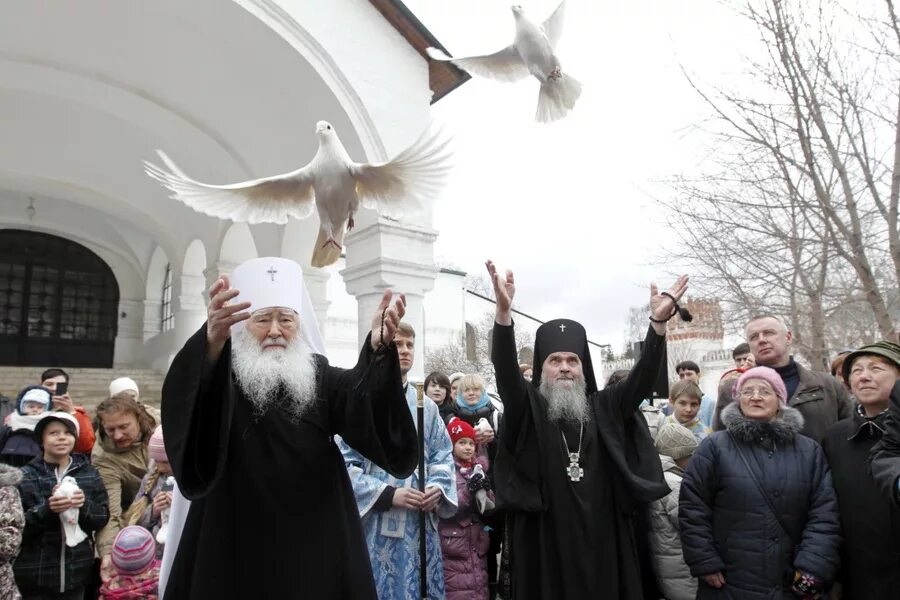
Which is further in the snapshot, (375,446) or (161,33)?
(161,33)

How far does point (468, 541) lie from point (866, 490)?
2.06 m

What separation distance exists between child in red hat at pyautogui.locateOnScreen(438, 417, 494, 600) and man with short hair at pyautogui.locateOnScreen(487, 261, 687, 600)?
1.59 feet

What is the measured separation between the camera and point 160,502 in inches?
136

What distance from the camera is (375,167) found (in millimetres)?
3096

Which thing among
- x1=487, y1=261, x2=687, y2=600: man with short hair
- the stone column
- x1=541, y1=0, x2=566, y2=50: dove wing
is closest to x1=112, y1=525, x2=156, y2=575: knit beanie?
x1=487, y1=261, x2=687, y2=600: man with short hair

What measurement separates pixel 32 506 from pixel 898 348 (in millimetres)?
4481

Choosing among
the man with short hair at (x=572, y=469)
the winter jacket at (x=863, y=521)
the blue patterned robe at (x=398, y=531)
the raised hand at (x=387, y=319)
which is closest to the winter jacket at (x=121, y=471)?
the blue patterned robe at (x=398, y=531)

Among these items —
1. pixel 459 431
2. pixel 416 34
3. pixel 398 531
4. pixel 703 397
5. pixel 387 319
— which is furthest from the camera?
pixel 416 34

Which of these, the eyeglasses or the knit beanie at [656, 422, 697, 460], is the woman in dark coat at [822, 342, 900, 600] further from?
the knit beanie at [656, 422, 697, 460]

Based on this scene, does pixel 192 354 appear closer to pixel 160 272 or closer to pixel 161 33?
pixel 161 33

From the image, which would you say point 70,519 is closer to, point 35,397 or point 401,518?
point 35,397

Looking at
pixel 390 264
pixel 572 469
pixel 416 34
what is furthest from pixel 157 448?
pixel 416 34

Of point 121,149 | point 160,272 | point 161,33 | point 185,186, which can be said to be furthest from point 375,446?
point 160,272

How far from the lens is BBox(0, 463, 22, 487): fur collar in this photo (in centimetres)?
321
